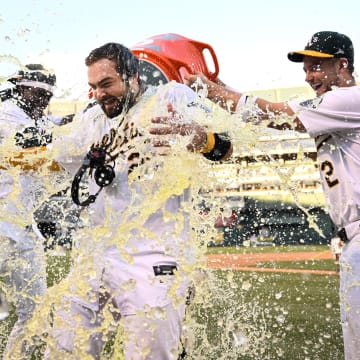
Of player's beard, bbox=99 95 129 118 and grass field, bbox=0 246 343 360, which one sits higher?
player's beard, bbox=99 95 129 118

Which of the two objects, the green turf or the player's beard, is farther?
the green turf

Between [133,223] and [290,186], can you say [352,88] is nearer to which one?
[290,186]

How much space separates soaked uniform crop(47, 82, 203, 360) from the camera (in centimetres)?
260

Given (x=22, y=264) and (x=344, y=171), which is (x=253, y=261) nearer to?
(x=22, y=264)

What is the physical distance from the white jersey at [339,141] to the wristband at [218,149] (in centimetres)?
62

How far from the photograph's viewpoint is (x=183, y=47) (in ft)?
11.5

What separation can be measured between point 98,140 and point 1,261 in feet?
7.36

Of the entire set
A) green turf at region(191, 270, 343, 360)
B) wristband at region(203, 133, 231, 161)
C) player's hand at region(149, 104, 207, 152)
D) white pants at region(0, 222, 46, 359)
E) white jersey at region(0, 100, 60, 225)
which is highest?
player's hand at region(149, 104, 207, 152)

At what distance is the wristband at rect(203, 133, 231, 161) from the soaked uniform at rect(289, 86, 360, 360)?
62cm

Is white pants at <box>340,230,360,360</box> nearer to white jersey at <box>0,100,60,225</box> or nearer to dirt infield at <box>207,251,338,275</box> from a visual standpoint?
white jersey at <box>0,100,60,225</box>

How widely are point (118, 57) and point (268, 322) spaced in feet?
16.0

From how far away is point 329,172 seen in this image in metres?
3.19

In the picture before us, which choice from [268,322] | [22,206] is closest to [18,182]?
[22,206]

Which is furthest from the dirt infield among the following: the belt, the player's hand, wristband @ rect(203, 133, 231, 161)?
the player's hand
